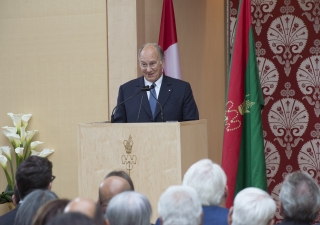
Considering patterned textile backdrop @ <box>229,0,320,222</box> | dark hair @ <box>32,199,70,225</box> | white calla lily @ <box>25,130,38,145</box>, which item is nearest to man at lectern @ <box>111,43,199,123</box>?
white calla lily @ <box>25,130,38,145</box>

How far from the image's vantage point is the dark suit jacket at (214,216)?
122 inches

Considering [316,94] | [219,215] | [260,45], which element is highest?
[260,45]

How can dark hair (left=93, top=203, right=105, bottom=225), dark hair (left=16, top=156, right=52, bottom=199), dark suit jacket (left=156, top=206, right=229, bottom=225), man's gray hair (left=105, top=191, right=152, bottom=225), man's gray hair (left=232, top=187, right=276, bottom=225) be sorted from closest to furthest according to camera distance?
1. dark hair (left=93, top=203, right=105, bottom=225)
2. man's gray hair (left=105, top=191, right=152, bottom=225)
3. man's gray hair (left=232, top=187, right=276, bottom=225)
4. dark suit jacket (left=156, top=206, right=229, bottom=225)
5. dark hair (left=16, top=156, right=52, bottom=199)

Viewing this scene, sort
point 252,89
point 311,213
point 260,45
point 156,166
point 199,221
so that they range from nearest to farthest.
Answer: point 199,221, point 311,213, point 156,166, point 252,89, point 260,45

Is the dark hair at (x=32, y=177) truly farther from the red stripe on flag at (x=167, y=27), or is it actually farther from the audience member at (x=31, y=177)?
the red stripe on flag at (x=167, y=27)

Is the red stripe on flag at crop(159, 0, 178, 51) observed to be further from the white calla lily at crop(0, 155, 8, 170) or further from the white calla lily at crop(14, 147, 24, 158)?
the white calla lily at crop(0, 155, 8, 170)

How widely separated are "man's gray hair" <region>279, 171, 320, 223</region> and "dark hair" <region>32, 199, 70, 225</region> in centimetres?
102

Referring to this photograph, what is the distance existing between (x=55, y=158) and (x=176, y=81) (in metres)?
1.64

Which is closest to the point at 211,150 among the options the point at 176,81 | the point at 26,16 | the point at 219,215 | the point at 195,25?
the point at 195,25

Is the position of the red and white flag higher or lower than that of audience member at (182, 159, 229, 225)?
higher

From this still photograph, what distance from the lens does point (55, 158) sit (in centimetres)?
612

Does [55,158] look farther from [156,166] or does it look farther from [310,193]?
[310,193]

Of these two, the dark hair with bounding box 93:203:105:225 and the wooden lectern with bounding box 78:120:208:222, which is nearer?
the dark hair with bounding box 93:203:105:225

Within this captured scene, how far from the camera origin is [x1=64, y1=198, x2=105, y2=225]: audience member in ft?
7.50
